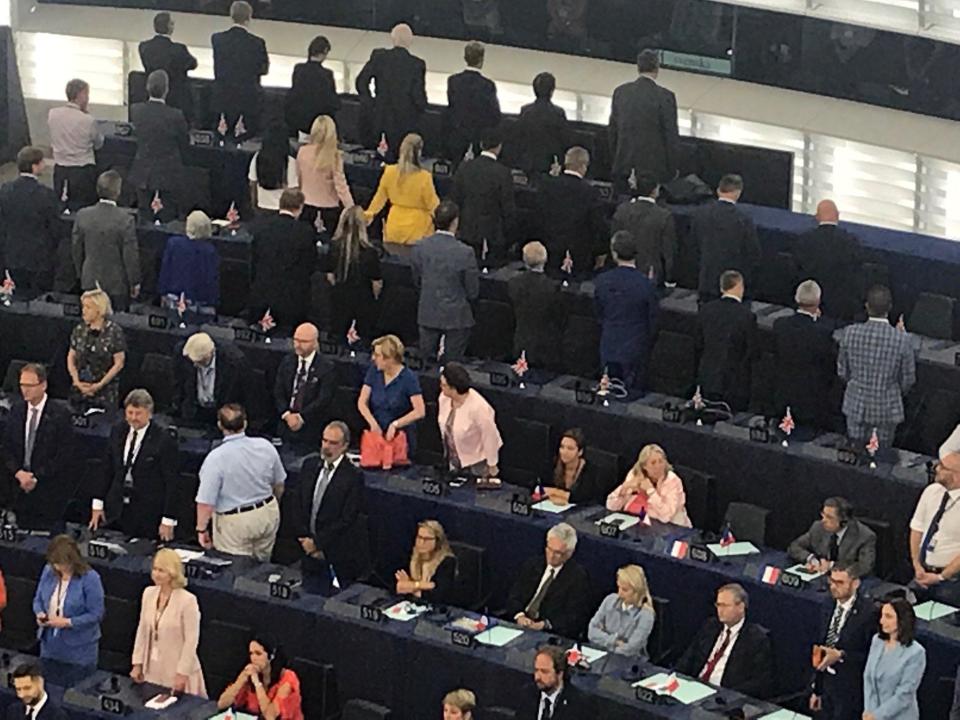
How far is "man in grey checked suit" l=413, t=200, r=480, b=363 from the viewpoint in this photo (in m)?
15.9

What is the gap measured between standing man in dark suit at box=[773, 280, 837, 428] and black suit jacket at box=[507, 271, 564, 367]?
1426 mm

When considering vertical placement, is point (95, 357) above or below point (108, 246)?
below

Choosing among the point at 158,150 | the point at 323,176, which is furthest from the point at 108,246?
the point at 323,176

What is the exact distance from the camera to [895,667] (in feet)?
40.8

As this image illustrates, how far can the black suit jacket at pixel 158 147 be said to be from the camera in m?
18.0

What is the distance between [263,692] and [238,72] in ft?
23.4

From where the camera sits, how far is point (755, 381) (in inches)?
626

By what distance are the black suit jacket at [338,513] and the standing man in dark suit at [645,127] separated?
13.7ft

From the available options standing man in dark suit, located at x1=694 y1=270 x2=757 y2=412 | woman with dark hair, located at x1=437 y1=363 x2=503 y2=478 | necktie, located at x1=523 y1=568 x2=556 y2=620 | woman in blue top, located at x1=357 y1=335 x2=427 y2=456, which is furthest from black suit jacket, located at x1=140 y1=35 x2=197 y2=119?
necktie, located at x1=523 y1=568 x2=556 y2=620

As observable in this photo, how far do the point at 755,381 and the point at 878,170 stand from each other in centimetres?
377

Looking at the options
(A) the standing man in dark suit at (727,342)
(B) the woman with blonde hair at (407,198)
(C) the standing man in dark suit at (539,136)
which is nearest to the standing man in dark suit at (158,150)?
(B) the woman with blonde hair at (407,198)

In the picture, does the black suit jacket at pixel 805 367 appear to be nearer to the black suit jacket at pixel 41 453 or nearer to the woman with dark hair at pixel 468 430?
the woman with dark hair at pixel 468 430

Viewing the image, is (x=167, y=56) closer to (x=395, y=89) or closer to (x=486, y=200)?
(x=395, y=89)

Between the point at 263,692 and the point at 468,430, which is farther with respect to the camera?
the point at 468,430
